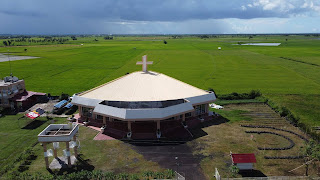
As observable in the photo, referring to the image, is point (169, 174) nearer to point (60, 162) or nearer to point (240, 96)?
point (60, 162)

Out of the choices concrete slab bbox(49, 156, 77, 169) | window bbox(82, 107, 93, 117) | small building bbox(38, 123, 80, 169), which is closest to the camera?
small building bbox(38, 123, 80, 169)

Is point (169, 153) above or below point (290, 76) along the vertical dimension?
below

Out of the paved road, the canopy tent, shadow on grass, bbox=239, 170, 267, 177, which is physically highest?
the canopy tent

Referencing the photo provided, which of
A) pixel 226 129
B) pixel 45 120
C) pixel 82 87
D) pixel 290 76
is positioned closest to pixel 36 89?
pixel 82 87

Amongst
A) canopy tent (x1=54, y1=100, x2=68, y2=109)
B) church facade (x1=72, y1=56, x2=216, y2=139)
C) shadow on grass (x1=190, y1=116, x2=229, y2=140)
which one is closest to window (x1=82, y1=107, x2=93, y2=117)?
church facade (x1=72, y1=56, x2=216, y2=139)

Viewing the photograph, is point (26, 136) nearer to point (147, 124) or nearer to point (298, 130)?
point (147, 124)

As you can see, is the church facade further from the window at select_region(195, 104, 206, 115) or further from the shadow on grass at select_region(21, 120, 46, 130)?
the shadow on grass at select_region(21, 120, 46, 130)

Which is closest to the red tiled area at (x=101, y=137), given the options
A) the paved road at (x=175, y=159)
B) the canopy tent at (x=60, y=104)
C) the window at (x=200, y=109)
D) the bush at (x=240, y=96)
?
the paved road at (x=175, y=159)

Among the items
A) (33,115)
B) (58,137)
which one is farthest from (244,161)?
(33,115)
